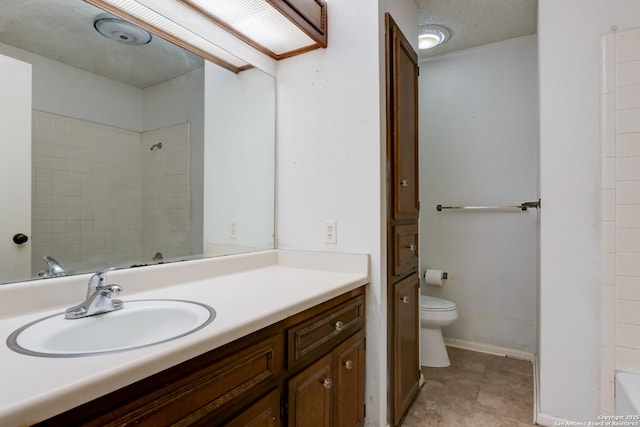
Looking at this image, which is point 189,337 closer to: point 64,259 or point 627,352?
point 64,259

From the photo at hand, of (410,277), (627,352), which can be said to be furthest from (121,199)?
(627,352)

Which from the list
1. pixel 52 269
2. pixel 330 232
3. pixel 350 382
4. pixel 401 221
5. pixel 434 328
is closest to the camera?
pixel 52 269

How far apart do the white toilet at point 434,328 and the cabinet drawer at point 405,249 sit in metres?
0.56

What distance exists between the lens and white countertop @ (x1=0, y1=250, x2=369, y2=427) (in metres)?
0.53

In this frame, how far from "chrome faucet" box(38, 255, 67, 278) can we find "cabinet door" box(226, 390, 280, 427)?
70 centimetres

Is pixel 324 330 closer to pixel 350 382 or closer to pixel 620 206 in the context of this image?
pixel 350 382

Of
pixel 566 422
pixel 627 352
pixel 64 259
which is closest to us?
pixel 64 259

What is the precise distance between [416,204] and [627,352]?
45.7 inches

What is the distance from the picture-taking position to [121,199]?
123cm

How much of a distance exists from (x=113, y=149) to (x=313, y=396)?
112 centimetres

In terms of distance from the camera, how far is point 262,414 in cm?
91

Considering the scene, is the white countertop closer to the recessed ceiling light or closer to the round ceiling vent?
the round ceiling vent

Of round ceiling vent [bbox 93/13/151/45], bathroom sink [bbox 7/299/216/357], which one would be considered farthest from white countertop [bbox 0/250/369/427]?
round ceiling vent [bbox 93/13/151/45]

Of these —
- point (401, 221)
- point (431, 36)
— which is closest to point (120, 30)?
point (401, 221)
